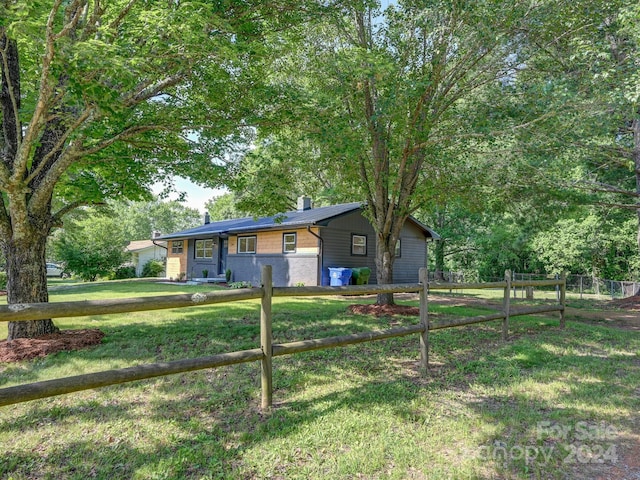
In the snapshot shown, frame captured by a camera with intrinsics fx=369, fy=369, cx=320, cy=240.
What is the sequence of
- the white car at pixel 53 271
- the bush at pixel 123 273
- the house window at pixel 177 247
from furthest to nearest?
the white car at pixel 53 271 < the bush at pixel 123 273 < the house window at pixel 177 247

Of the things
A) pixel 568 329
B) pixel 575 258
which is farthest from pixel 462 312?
pixel 575 258

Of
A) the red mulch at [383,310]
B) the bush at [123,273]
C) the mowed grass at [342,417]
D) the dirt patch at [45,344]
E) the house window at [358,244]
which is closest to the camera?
the mowed grass at [342,417]

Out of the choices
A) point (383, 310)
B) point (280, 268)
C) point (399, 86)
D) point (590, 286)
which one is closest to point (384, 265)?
point (383, 310)

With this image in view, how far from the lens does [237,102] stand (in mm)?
7121

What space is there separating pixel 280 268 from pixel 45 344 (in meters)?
12.4

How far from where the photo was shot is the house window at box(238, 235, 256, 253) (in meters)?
19.9

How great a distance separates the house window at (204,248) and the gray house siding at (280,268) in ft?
9.52

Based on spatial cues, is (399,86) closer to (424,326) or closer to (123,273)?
(424,326)

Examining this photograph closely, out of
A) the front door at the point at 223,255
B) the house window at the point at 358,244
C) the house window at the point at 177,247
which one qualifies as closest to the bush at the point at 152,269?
the house window at the point at 177,247

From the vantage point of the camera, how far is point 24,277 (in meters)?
6.29

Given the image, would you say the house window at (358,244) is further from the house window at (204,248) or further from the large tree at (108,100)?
the large tree at (108,100)

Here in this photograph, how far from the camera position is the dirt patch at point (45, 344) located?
5.53m

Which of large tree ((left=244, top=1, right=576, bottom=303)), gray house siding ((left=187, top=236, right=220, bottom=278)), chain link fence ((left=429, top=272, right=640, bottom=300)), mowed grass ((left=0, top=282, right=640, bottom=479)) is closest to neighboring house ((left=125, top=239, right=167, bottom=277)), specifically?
gray house siding ((left=187, top=236, right=220, bottom=278))

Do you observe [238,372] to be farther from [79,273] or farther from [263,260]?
[79,273]
